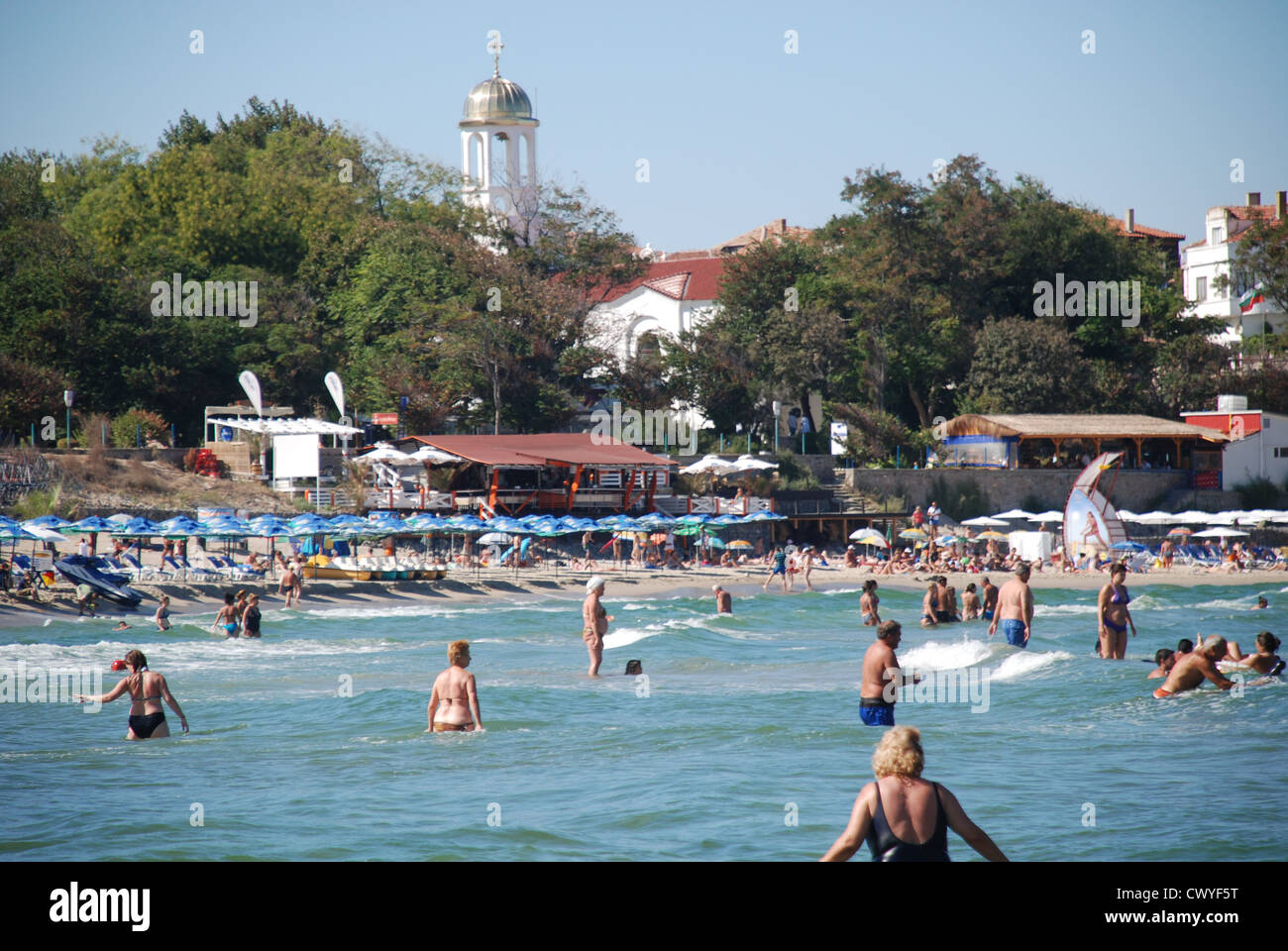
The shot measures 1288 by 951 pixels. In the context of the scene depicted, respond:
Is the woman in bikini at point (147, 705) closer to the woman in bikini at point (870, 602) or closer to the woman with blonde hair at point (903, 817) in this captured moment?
the woman with blonde hair at point (903, 817)

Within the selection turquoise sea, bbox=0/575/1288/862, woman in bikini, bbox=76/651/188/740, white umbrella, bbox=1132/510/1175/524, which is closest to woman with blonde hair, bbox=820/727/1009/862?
turquoise sea, bbox=0/575/1288/862

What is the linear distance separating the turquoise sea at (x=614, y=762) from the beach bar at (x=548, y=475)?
1760 cm

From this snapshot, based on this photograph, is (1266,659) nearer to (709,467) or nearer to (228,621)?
(228,621)

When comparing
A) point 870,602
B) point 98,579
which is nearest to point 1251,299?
point 870,602

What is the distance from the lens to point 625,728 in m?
13.8

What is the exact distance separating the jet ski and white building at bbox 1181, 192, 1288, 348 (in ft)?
160

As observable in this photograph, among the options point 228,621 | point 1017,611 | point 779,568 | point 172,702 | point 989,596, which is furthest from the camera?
point 779,568

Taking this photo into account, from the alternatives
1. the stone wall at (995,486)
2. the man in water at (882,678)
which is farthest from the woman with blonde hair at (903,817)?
the stone wall at (995,486)

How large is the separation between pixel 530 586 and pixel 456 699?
66.7 ft

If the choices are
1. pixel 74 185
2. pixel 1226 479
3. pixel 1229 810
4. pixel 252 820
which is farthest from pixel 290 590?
pixel 74 185

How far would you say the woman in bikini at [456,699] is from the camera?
11.3 meters

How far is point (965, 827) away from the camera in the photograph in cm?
555
